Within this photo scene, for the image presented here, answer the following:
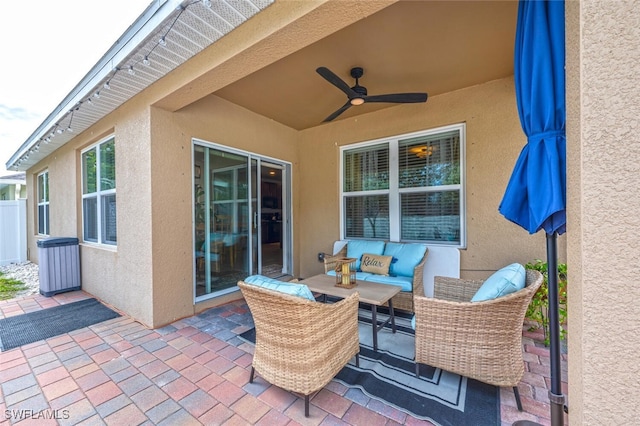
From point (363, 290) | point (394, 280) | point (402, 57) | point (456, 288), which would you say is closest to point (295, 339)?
point (363, 290)

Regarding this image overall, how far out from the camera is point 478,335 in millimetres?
1783

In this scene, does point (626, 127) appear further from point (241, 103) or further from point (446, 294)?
point (241, 103)

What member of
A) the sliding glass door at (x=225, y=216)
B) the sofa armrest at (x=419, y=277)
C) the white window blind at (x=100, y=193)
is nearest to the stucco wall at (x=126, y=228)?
the white window blind at (x=100, y=193)

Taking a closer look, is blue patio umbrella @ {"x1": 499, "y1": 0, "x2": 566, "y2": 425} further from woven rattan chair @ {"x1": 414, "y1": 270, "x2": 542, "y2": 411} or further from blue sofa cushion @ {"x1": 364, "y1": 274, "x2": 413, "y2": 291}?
blue sofa cushion @ {"x1": 364, "y1": 274, "x2": 413, "y2": 291}

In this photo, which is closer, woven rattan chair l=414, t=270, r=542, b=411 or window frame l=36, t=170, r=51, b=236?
woven rattan chair l=414, t=270, r=542, b=411

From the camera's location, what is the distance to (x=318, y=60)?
8.98ft

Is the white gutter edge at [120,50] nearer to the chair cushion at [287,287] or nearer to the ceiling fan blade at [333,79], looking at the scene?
the ceiling fan blade at [333,79]

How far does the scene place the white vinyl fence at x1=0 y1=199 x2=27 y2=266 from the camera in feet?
24.0

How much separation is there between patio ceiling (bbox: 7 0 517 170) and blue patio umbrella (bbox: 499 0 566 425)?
45.3 inches

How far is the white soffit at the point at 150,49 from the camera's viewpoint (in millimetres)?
1890

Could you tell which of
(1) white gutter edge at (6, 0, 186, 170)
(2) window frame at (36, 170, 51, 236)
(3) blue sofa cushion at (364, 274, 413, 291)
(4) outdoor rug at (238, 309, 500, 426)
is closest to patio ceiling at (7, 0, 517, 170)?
(1) white gutter edge at (6, 0, 186, 170)

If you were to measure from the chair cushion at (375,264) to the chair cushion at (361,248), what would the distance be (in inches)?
5.3

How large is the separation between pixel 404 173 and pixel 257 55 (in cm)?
285

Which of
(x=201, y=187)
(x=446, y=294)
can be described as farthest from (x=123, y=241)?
(x=446, y=294)
